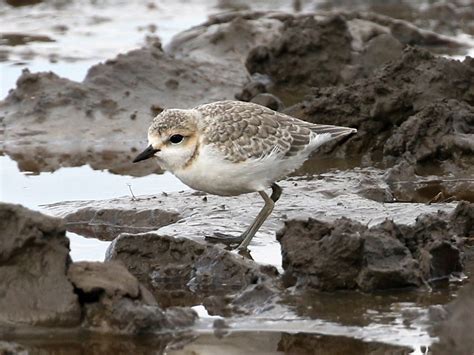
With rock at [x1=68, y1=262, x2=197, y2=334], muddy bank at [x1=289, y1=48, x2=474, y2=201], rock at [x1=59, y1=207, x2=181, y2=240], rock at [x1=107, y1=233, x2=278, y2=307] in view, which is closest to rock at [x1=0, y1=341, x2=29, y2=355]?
rock at [x1=68, y1=262, x2=197, y2=334]

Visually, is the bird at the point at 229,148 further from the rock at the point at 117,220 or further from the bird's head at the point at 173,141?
the rock at the point at 117,220

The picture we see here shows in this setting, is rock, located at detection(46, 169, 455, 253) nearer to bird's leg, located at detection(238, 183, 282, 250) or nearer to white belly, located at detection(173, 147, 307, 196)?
bird's leg, located at detection(238, 183, 282, 250)

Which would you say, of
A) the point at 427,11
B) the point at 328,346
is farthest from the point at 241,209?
the point at 427,11

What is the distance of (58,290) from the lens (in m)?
8.02

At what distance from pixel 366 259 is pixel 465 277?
0.82 m

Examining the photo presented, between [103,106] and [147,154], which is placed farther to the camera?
[103,106]

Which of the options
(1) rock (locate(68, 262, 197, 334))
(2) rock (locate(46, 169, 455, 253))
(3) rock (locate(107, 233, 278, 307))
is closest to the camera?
(1) rock (locate(68, 262, 197, 334))

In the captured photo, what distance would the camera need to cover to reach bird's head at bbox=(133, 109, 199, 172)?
9.55 meters

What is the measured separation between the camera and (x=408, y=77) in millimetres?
12945

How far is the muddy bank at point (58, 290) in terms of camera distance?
793cm

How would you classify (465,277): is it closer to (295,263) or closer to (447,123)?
(295,263)

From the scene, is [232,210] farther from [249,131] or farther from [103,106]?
[103,106]

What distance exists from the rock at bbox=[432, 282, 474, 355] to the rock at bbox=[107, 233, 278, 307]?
1495 mm

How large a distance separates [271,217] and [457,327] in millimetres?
3286
